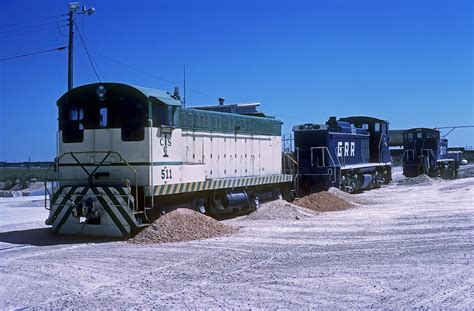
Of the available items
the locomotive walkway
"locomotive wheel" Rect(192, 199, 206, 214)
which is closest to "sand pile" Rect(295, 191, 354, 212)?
"locomotive wheel" Rect(192, 199, 206, 214)

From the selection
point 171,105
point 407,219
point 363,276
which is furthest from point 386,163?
point 363,276

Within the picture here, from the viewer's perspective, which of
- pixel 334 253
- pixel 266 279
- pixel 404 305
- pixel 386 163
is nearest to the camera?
pixel 404 305

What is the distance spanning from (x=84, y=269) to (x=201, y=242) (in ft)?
9.69

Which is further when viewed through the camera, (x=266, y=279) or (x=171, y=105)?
(x=171, y=105)

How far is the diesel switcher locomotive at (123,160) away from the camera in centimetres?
1138

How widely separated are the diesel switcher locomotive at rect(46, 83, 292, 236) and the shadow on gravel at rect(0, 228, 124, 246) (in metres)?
0.20

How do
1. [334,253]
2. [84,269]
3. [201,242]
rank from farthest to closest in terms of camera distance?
[201,242], [334,253], [84,269]

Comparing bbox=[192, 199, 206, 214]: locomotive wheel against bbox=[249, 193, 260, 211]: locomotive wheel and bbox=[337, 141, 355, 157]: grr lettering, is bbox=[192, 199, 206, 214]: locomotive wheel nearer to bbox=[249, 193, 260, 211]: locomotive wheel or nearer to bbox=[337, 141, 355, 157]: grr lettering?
bbox=[249, 193, 260, 211]: locomotive wheel

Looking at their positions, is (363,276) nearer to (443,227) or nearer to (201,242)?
(201,242)

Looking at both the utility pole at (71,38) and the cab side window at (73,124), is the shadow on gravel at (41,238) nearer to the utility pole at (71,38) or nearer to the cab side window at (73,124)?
the cab side window at (73,124)

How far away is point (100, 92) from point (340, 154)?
13693mm

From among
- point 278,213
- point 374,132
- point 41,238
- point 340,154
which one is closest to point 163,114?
point 41,238

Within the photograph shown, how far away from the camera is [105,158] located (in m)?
11.8

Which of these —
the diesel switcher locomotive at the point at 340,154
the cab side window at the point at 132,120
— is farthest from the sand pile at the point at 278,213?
the diesel switcher locomotive at the point at 340,154
